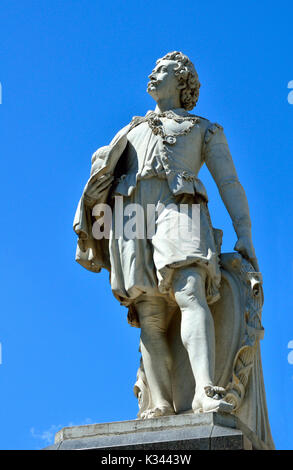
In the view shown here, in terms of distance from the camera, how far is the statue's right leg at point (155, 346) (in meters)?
10.4

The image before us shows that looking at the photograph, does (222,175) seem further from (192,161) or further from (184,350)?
(184,350)

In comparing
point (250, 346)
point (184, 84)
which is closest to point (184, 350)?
point (250, 346)

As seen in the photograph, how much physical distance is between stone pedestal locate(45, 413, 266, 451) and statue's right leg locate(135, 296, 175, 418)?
916 millimetres

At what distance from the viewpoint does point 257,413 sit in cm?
1041

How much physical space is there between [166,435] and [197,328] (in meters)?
1.20

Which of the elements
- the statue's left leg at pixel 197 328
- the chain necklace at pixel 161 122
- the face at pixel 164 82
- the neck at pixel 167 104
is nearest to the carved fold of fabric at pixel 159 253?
the statue's left leg at pixel 197 328

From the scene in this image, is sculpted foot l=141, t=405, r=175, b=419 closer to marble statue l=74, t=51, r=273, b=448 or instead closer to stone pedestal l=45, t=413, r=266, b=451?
marble statue l=74, t=51, r=273, b=448

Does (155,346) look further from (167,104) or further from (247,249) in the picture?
(167,104)

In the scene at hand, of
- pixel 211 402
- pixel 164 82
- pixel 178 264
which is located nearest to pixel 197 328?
pixel 178 264

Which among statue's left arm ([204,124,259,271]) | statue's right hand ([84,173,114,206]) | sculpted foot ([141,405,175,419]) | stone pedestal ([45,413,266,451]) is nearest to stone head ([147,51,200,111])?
statue's left arm ([204,124,259,271])

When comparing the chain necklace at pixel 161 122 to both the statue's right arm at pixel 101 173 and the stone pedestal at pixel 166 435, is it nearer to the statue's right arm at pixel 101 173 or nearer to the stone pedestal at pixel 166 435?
the statue's right arm at pixel 101 173

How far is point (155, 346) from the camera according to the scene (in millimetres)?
10570

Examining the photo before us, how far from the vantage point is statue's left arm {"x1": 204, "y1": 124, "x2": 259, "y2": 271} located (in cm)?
1077
